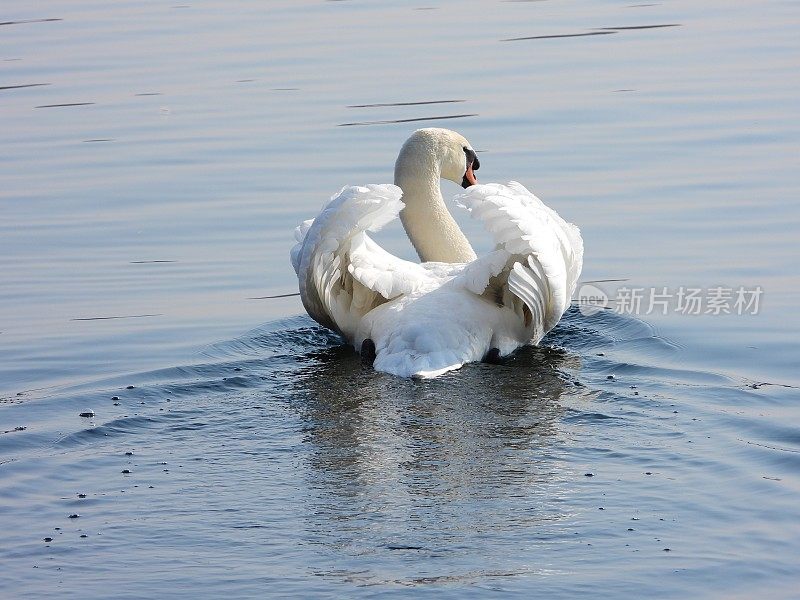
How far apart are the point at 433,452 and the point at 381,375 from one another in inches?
62.9

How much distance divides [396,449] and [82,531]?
5.29 ft

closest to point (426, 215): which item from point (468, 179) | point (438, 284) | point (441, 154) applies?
point (441, 154)

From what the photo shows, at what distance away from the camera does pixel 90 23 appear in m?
25.7

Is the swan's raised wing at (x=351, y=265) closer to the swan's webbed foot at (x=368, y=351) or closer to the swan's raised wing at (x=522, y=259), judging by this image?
the swan's webbed foot at (x=368, y=351)

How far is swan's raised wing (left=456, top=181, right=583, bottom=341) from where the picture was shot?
28.1ft

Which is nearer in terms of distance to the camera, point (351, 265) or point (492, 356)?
→ point (492, 356)

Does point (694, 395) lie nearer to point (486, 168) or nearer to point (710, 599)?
point (710, 599)

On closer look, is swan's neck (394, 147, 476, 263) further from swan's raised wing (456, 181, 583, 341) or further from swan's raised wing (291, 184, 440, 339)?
swan's raised wing (456, 181, 583, 341)

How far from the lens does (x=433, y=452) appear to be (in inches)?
281

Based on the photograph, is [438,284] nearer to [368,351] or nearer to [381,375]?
[368,351]

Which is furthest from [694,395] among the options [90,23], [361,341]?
[90,23]

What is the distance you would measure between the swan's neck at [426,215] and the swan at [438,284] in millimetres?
633

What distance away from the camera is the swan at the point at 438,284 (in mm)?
8594

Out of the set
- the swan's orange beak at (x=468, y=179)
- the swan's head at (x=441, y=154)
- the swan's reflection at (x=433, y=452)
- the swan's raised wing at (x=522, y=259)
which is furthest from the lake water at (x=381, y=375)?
the swan's head at (x=441, y=154)
